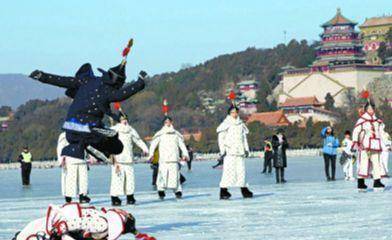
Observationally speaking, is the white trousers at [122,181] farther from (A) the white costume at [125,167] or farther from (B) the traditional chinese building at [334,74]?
(B) the traditional chinese building at [334,74]

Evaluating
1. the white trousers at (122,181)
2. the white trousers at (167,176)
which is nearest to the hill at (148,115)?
the white trousers at (167,176)

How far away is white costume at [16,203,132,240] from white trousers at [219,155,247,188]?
849cm

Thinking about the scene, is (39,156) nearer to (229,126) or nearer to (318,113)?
(318,113)

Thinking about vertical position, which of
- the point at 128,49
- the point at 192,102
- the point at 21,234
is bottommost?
the point at 21,234

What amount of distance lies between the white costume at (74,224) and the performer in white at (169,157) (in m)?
9.04

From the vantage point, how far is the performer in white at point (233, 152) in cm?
1772

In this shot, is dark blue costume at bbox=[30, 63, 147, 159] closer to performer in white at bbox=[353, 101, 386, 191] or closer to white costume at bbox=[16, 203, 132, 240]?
white costume at bbox=[16, 203, 132, 240]

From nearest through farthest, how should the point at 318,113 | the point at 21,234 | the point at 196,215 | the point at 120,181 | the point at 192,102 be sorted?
the point at 21,234 → the point at 196,215 → the point at 120,181 → the point at 318,113 → the point at 192,102

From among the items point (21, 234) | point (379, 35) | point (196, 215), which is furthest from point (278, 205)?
point (379, 35)

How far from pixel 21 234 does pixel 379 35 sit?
192875 mm

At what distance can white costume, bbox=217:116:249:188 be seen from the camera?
1772 centimetres

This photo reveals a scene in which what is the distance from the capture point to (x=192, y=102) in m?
188

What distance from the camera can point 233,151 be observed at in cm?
1781

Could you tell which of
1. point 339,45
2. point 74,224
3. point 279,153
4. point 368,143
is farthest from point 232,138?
point 339,45
